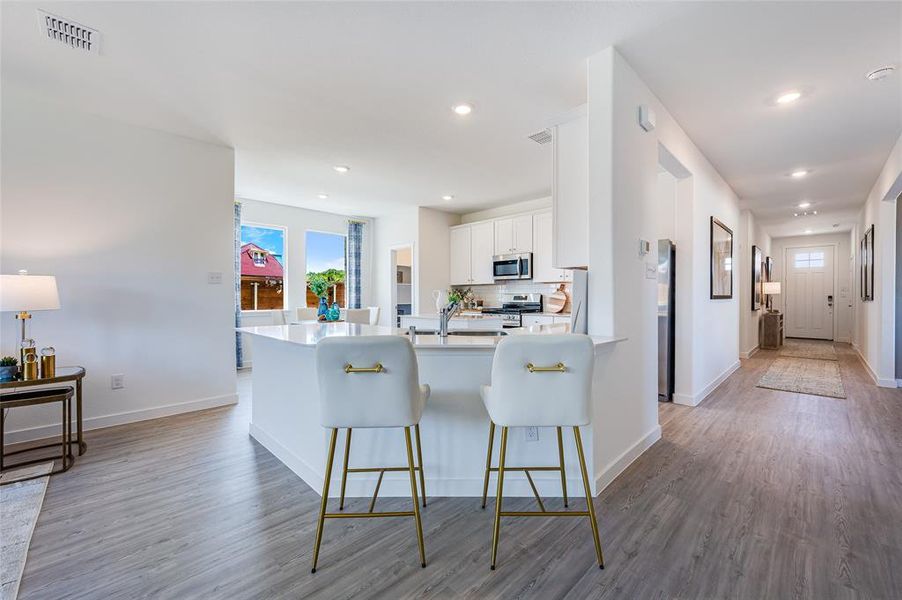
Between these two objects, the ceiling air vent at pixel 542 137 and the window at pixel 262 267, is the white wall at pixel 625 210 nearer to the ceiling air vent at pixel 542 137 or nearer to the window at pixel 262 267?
the ceiling air vent at pixel 542 137

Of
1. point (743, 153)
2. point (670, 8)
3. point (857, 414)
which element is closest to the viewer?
point (670, 8)

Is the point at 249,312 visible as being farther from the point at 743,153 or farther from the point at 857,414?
the point at 857,414

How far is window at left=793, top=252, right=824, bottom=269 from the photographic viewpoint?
31.0ft

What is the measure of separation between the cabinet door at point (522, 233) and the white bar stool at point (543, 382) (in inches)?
180

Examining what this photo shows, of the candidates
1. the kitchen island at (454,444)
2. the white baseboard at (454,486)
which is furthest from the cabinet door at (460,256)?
the white baseboard at (454,486)

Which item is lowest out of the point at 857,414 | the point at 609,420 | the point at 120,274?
the point at 857,414

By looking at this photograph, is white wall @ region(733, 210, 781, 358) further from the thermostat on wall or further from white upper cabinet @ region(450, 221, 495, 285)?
the thermostat on wall

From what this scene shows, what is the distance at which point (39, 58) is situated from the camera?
8.31 ft

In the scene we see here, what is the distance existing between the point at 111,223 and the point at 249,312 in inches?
115

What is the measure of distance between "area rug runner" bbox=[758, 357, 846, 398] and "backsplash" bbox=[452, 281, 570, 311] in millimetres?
2739

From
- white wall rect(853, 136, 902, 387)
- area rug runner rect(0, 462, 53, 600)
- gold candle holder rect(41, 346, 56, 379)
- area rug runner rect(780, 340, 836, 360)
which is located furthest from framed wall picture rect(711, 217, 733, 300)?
gold candle holder rect(41, 346, 56, 379)

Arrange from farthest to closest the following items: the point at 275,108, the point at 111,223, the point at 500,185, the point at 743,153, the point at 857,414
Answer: the point at 500,185 → the point at 743,153 → the point at 857,414 → the point at 111,223 → the point at 275,108

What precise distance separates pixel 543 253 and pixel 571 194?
10.6 ft

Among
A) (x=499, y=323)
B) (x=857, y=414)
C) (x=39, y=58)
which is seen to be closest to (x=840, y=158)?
(x=857, y=414)
